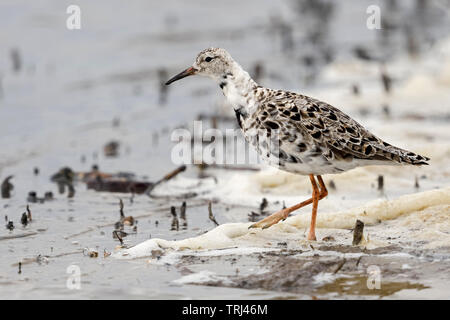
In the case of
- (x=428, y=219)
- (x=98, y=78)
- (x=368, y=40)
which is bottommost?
(x=428, y=219)

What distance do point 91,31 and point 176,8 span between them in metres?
3.58

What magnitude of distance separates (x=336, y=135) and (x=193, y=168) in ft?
13.4

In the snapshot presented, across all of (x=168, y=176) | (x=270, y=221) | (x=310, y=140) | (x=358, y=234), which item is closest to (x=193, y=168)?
(x=168, y=176)

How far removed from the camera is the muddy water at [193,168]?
6055 mm

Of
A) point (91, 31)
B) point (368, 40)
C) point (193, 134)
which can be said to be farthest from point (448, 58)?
point (91, 31)

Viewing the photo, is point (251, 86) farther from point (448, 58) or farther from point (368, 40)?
point (368, 40)

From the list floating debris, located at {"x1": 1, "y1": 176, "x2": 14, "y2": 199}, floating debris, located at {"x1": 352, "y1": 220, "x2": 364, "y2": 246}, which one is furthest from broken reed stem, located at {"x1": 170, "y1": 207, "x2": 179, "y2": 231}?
floating debris, located at {"x1": 1, "y1": 176, "x2": 14, "y2": 199}

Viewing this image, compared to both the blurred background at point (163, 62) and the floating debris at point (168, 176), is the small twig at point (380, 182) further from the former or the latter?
the blurred background at point (163, 62)

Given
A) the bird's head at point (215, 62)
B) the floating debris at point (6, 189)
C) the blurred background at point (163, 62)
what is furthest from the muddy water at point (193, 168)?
the bird's head at point (215, 62)

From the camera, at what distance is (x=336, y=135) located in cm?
702

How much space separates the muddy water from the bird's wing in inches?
27.4

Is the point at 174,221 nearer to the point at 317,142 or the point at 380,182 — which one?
the point at 317,142
